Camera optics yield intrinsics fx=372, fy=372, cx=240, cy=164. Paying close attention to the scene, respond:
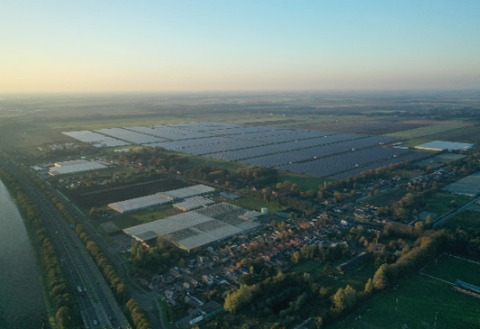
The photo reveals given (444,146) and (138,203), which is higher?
(444,146)

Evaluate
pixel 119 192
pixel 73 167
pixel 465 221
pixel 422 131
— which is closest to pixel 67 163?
pixel 73 167

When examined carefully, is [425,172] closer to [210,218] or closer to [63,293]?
[210,218]

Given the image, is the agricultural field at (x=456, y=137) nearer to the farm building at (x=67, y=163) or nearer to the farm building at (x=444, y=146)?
the farm building at (x=444, y=146)

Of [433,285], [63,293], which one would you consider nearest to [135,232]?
[63,293]

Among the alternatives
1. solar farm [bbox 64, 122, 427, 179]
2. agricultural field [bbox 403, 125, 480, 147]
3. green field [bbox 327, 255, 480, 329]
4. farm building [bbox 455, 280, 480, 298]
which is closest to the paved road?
green field [bbox 327, 255, 480, 329]

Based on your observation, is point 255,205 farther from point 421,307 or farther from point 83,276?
point 421,307
